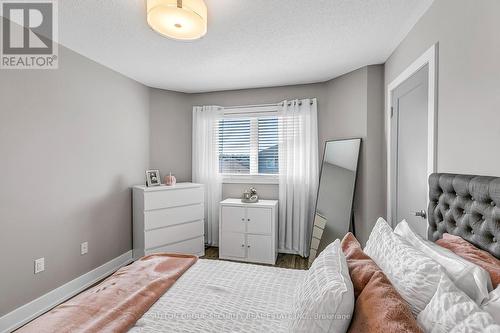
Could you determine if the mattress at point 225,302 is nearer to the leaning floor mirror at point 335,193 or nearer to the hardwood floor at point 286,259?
the leaning floor mirror at point 335,193

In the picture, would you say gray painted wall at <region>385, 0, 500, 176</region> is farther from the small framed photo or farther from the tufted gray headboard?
the small framed photo

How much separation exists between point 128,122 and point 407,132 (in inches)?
127

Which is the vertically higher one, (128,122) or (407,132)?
(128,122)

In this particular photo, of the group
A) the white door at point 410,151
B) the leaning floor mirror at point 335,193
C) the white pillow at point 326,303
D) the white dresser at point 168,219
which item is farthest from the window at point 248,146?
the white pillow at point 326,303

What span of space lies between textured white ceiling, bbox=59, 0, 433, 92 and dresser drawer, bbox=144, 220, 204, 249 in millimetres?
1987

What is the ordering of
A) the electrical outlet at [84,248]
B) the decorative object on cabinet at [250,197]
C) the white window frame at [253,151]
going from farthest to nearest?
the white window frame at [253,151]
the decorative object on cabinet at [250,197]
the electrical outlet at [84,248]

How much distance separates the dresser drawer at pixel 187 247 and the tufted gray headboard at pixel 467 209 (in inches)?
108

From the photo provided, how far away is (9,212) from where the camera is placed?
6.46 feet

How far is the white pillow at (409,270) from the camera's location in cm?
87

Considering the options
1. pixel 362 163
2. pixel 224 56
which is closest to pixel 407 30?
pixel 362 163

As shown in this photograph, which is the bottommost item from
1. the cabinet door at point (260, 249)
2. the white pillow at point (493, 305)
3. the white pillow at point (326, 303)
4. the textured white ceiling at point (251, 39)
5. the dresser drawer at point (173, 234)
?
the cabinet door at point (260, 249)

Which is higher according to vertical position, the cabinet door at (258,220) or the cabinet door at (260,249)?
the cabinet door at (258,220)

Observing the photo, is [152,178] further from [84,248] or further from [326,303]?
[326,303]

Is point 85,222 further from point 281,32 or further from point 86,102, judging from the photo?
point 281,32
